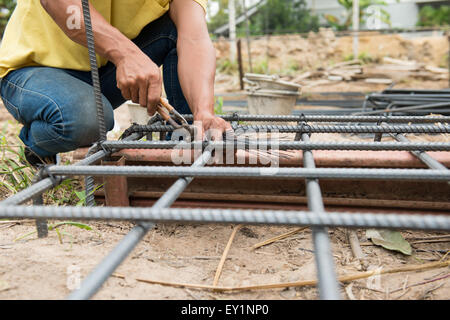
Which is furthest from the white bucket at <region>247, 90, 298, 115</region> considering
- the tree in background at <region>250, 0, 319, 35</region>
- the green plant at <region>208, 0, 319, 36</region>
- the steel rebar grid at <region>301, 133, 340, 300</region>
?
the tree in background at <region>250, 0, 319, 35</region>

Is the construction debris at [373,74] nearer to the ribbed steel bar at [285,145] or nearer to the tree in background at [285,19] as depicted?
the ribbed steel bar at [285,145]

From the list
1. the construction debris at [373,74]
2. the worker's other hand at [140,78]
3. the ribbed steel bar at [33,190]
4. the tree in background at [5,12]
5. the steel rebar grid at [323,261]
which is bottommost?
the steel rebar grid at [323,261]

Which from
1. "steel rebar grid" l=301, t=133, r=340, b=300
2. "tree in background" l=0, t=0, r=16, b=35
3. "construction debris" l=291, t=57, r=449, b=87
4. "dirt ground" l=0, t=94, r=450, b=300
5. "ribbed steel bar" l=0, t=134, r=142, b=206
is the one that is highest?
"tree in background" l=0, t=0, r=16, b=35

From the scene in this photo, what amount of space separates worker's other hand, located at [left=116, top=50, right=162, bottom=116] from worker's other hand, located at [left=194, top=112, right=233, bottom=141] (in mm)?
206

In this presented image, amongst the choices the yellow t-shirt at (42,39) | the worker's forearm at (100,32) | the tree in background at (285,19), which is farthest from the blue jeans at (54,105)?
the tree in background at (285,19)

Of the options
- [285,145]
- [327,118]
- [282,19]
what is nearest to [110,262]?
[285,145]

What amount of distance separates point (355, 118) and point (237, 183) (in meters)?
0.67

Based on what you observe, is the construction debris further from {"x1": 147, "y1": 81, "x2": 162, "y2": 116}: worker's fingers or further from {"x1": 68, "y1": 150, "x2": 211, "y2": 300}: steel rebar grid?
{"x1": 68, "y1": 150, "x2": 211, "y2": 300}: steel rebar grid

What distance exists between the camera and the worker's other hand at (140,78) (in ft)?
4.75

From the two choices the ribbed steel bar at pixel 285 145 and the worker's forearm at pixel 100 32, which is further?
the worker's forearm at pixel 100 32

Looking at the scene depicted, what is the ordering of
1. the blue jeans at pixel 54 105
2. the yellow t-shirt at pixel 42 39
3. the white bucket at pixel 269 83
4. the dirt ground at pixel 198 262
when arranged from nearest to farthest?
the dirt ground at pixel 198 262 < the blue jeans at pixel 54 105 < the yellow t-shirt at pixel 42 39 < the white bucket at pixel 269 83

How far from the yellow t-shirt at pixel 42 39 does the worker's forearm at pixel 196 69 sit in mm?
318

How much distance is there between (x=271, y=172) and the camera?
1036 millimetres

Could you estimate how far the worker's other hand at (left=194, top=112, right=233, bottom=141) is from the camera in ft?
5.00
